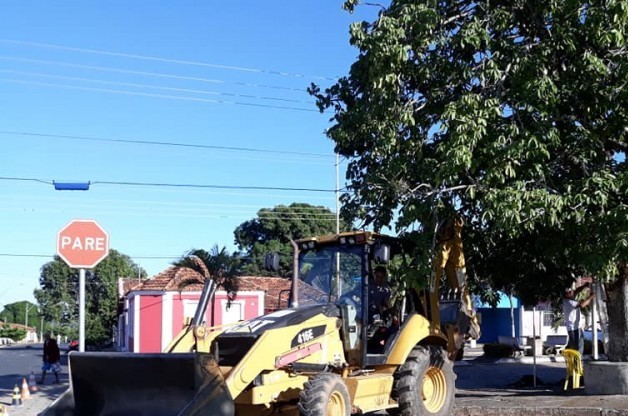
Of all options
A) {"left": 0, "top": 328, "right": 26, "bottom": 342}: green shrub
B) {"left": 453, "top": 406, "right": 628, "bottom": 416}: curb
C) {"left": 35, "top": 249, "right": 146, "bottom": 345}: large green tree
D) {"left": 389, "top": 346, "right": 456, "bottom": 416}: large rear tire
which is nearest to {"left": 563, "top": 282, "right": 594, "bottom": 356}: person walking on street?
{"left": 453, "top": 406, "right": 628, "bottom": 416}: curb

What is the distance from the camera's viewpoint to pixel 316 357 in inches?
403

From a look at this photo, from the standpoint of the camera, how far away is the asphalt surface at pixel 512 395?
12289mm

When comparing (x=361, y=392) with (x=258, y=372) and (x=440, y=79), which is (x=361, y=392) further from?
(x=440, y=79)

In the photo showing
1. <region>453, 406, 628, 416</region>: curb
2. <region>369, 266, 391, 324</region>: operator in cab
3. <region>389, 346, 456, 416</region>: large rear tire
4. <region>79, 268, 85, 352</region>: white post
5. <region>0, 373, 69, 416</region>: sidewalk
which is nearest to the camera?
<region>79, 268, 85, 352</region>: white post

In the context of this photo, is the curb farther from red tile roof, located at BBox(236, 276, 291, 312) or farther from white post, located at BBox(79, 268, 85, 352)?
red tile roof, located at BBox(236, 276, 291, 312)

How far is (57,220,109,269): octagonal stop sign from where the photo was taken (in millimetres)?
10727

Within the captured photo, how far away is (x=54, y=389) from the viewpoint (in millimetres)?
21594

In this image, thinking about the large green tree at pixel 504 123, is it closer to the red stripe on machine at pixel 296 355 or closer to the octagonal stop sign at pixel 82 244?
the red stripe on machine at pixel 296 355

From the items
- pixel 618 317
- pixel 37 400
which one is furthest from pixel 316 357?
pixel 37 400

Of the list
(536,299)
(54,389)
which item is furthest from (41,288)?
(536,299)

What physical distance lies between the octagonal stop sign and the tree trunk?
27.4 feet

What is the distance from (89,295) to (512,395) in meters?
58.9

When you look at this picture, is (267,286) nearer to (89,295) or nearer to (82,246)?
(89,295)

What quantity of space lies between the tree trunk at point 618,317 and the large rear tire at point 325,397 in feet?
20.3
